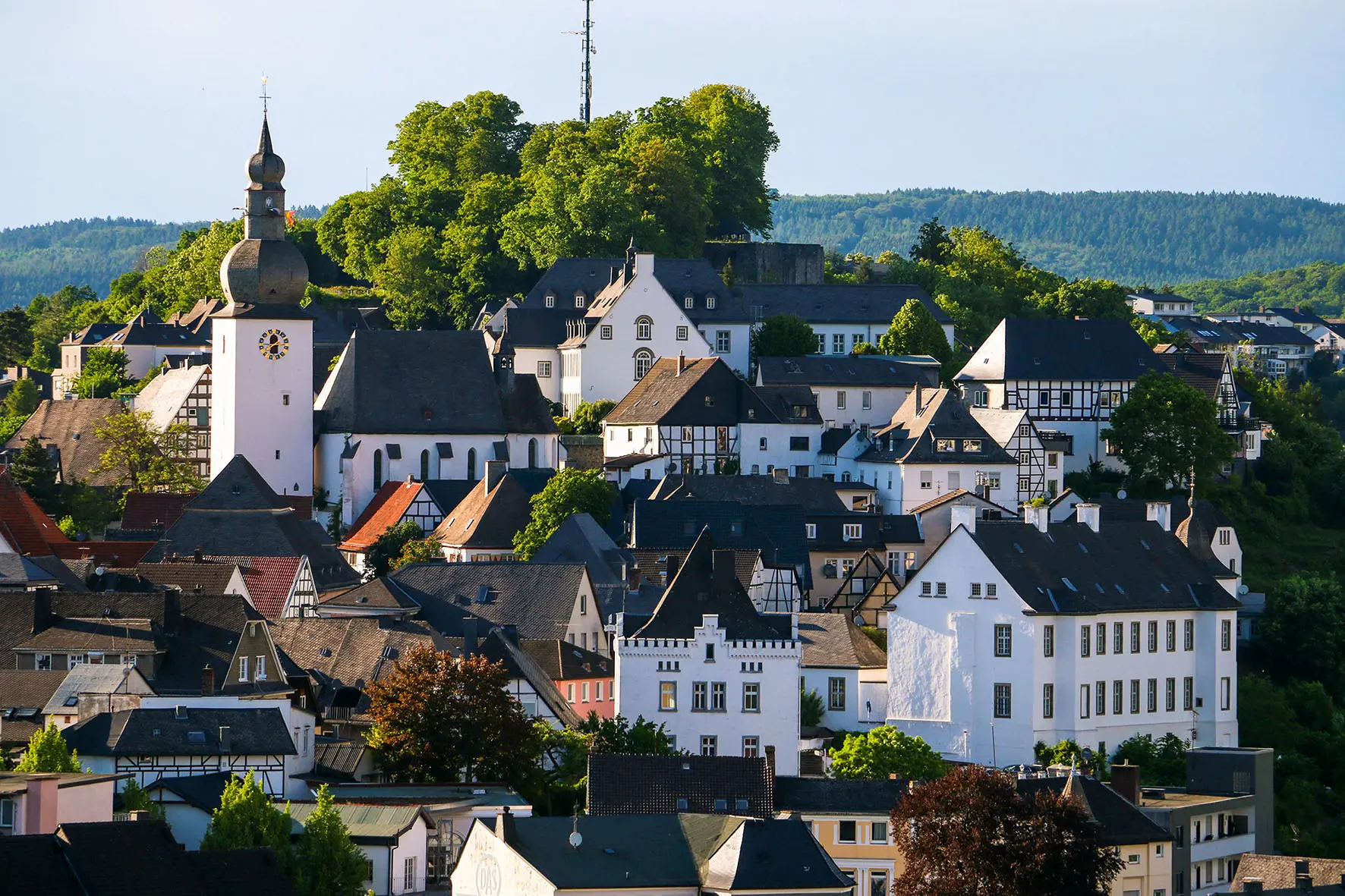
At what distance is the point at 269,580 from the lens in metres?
80.1

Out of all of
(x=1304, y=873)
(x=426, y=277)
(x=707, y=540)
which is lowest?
(x=1304, y=873)

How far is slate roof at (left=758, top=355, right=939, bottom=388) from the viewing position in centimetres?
9894

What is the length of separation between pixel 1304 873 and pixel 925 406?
37552mm

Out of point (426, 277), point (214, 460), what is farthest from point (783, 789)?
point (426, 277)

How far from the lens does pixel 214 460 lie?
95688 mm

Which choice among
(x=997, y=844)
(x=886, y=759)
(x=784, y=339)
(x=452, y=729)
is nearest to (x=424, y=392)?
(x=784, y=339)

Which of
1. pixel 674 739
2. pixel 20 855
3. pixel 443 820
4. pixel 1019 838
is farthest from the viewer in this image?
pixel 674 739

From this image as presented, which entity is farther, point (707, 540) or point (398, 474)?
Answer: point (398, 474)

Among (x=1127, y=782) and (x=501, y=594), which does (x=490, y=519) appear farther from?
(x=1127, y=782)

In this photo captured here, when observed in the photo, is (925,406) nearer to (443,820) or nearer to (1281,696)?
(1281,696)

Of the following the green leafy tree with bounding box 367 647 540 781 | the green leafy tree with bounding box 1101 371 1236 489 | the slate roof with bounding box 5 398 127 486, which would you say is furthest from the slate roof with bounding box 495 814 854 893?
the slate roof with bounding box 5 398 127 486

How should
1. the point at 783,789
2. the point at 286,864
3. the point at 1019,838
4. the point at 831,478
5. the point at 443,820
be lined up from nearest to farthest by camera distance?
the point at 286,864 < the point at 1019,838 < the point at 443,820 < the point at 783,789 < the point at 831,478

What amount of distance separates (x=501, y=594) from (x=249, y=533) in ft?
39.4

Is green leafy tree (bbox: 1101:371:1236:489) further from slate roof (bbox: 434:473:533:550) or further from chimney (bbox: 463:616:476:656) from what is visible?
chimney (bbox: 463:616:476:656)
